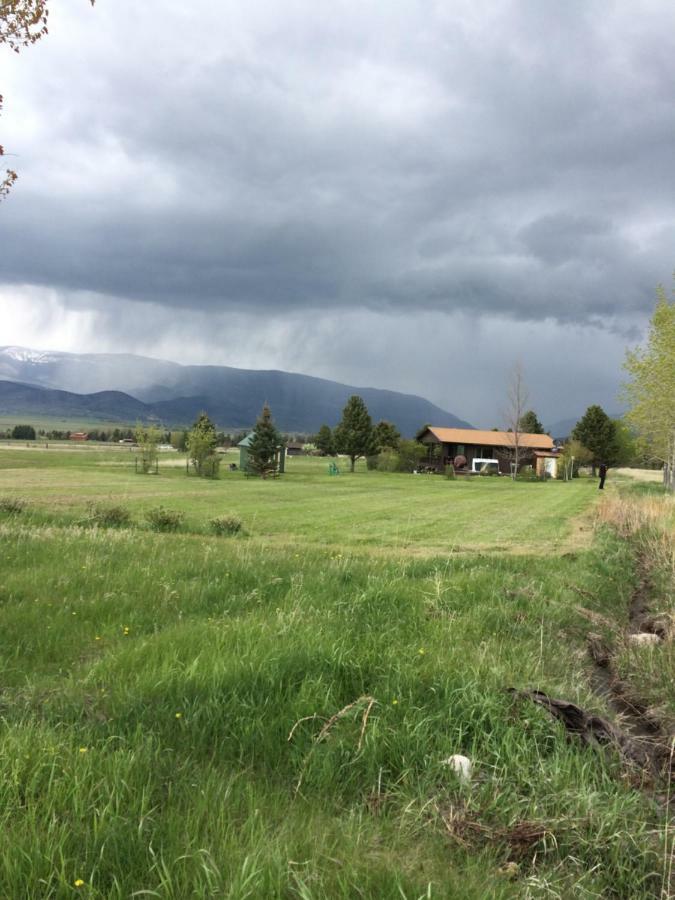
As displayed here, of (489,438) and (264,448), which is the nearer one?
(264,448)

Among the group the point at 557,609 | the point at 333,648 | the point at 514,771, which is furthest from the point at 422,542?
the point at 514,771

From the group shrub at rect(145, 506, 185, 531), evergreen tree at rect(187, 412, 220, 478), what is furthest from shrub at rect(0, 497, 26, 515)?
evergreen tree at rect(187, 412, 220, 478)

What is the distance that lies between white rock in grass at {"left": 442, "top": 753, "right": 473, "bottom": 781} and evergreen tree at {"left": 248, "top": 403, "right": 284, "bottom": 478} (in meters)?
48.9

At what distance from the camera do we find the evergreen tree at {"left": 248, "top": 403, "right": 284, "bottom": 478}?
52312 mm

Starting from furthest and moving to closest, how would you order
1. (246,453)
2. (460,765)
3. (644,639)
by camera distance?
(246,453) → (644,639) → (460,765)

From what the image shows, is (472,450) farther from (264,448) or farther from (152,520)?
(152,520)

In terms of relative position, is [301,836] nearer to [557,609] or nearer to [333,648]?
[333,648]

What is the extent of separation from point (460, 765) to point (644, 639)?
13.1ft

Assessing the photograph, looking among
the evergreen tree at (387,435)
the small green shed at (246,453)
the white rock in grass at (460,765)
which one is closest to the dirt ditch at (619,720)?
the white rock in grass at (460,765)

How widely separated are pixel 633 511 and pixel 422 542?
6368mm

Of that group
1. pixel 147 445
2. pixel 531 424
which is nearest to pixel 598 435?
pixel 531 424

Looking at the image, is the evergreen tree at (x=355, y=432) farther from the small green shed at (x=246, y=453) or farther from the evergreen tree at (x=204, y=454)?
the evergreen tree at (x=204, y=454)

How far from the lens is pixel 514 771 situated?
3.40m

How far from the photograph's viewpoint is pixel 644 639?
6391 millimetres
